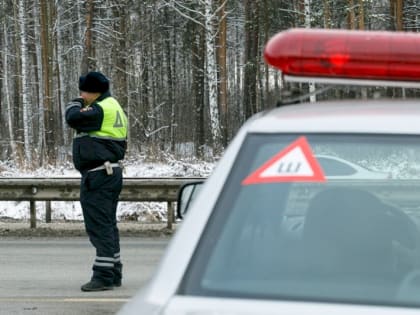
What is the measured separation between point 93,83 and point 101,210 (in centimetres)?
110

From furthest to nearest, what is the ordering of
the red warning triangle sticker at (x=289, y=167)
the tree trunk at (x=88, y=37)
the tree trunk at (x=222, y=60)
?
the tree trunk at (x=88, y=37) < the tree trunk at (x=222, y=60) < the red warning triangle sticker at (x=289, y=167)

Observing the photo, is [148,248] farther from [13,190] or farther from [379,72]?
[379,72]

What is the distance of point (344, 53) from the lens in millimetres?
2922

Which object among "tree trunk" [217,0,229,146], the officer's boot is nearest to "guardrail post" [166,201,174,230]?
the officer's boot

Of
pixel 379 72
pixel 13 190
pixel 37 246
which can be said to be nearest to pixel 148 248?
pixel 37 246

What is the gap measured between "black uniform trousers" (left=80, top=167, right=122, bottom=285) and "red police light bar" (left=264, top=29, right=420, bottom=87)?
4.77 metres

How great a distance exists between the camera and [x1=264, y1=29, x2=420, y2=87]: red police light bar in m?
2.92

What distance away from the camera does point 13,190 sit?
13.0 metres

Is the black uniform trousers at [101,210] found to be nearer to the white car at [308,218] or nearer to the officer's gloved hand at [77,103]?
the officer's gloved hand at [77,103]

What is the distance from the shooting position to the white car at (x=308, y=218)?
2.43 metres

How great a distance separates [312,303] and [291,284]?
0.14 meters

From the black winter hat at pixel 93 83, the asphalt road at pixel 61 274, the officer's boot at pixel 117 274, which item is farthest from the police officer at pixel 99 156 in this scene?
the asphalt road at pixel 61 274

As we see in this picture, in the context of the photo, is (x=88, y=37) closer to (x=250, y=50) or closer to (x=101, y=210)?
(x=250, y=50)

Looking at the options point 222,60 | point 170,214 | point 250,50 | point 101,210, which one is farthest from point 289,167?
point 250,50
